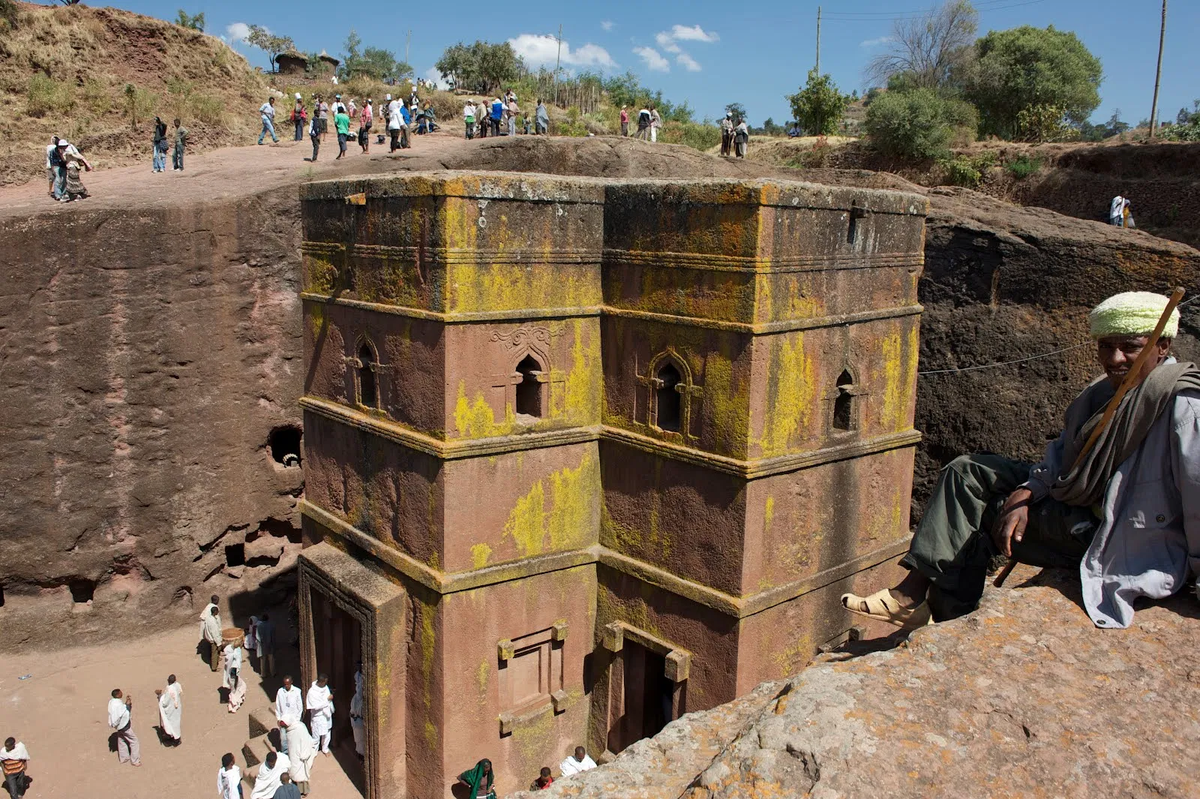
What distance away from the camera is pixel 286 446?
556 inches

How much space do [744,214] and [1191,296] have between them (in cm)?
514

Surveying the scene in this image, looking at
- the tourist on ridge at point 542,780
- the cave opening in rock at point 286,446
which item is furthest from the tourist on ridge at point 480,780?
the cave opening in rock at point 286,446

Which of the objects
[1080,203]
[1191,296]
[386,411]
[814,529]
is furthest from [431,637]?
[1080,203]

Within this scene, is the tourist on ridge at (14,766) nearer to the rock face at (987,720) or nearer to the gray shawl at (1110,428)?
the rock face at (987,720)

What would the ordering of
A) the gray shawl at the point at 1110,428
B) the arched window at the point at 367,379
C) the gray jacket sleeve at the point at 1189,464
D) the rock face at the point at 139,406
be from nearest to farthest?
the gray jacket sleeve at the point at 1189,464 < the gray shawl at the point at 1110,428 < the arched window at the point at 367,379 < the rock face at the point at 139,406

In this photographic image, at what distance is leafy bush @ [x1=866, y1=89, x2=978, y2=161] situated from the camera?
22719mm

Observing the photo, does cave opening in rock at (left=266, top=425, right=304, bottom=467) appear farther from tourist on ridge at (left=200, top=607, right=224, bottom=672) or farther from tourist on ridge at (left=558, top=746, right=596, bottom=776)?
tourist on ridge at (left=558, top=746, right=596, bottom=776)

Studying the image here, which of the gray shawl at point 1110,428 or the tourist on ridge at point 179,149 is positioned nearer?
the gray shawl at point 1110,428

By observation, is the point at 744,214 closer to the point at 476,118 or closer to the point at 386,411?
the point at 386,411

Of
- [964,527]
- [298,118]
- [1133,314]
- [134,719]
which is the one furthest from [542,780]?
[298,118]

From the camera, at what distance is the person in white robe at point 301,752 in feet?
30.7

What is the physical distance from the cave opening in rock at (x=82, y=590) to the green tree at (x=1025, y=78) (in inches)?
1070

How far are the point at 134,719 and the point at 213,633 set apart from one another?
138 cm

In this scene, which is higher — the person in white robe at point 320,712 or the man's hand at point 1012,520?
the man's hand at point 1012,520
